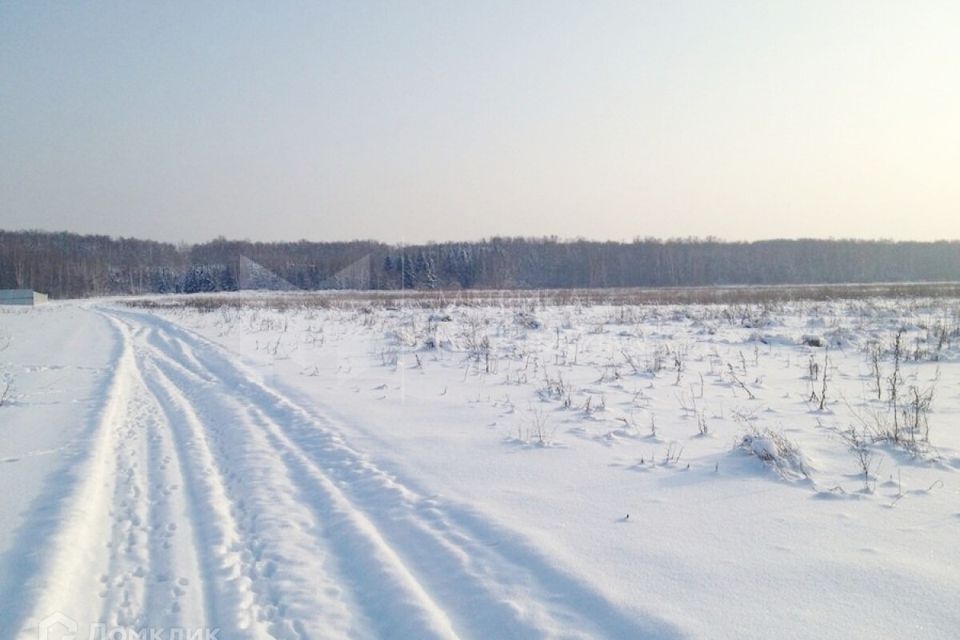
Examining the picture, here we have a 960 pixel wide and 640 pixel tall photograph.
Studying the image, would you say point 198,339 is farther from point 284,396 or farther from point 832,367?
point 832,367

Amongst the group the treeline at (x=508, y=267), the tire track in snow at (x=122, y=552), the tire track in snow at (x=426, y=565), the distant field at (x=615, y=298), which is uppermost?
the treeline at (x=508, y=267)

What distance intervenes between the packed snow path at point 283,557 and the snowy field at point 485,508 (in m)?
0.02

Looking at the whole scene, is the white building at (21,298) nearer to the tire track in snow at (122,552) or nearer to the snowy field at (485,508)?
the snowy field at (485,508)

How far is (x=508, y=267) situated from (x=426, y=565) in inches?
3665

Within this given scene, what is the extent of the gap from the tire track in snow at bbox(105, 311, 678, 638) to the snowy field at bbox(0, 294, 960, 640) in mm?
19

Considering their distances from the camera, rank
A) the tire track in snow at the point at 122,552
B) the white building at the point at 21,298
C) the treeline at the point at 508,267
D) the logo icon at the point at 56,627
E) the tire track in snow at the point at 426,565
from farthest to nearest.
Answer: the treeline at the point at 508,267 < the white building at the point at 21,298 < the tire track in snow at the point at 122,552 < the tire track in snow at the point at 426,565 < the logo icon at the point at 56,627

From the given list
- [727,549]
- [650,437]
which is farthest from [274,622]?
[650,437]

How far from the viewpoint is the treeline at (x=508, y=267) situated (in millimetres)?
86188

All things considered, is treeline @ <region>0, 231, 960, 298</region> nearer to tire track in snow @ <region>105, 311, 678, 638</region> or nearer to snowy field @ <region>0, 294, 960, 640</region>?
snowy field @ <region>0, 294, 960, 640</region>

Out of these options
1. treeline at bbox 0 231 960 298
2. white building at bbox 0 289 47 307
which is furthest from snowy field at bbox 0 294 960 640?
treeline at bbox 0 231 960 298

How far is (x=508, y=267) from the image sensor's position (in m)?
96.1

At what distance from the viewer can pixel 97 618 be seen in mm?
3146

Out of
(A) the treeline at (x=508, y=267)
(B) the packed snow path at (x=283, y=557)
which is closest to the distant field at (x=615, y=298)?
(B) the packed snow path at (x=283, y=557)

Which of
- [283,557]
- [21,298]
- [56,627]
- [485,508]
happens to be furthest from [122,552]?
[21,298]
